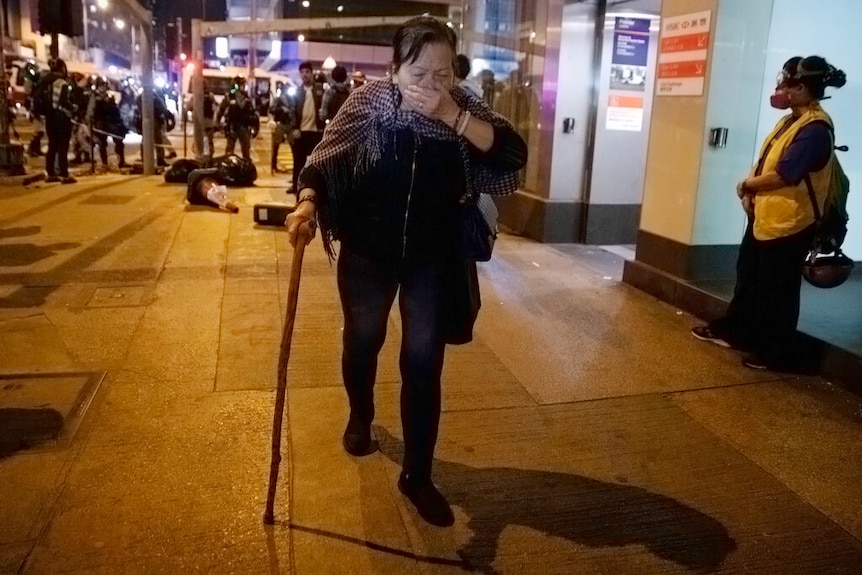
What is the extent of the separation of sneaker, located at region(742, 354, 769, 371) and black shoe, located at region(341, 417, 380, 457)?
2.79 m

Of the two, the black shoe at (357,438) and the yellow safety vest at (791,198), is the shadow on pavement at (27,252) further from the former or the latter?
the yellow safety vest at (791,198)

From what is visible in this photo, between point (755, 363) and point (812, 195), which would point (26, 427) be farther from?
point (812, 195)

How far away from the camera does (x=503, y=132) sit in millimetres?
3072

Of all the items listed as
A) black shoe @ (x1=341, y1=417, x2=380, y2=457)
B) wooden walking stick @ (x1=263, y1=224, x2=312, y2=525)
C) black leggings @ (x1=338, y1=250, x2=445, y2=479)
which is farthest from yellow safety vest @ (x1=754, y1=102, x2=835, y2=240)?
wooden walking stick @ (x1=263, y1=224, x2=312, y2=525)

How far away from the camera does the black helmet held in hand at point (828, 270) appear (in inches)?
195

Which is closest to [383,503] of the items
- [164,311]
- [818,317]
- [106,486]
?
[106,486]

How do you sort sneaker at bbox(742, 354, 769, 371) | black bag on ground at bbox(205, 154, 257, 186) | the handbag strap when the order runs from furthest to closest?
black bag on ground at bbox(205, 154, 257, 186)
sneaker at bbox(742, 354, 769, 371)
the handbag strap

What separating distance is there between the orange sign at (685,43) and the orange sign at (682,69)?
11 centimetres

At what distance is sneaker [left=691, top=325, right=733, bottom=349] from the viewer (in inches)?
224

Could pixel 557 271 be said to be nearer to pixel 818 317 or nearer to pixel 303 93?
pixel 818 317

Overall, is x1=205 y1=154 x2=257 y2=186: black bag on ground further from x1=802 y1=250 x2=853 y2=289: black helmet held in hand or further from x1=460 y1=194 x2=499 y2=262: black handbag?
x1=460 y1=194 x2=499 y2=262: black handbag

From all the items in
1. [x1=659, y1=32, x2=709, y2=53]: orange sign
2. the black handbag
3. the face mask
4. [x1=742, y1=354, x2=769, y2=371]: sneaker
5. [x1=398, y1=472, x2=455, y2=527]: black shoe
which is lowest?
[x1=398, y1=472, x2=455, y2=527]: black shoe

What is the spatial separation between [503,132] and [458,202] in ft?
1.07

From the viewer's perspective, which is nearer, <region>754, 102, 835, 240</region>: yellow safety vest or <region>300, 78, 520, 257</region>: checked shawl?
<region>300, 78, 520, 257</region>: checked shawl
